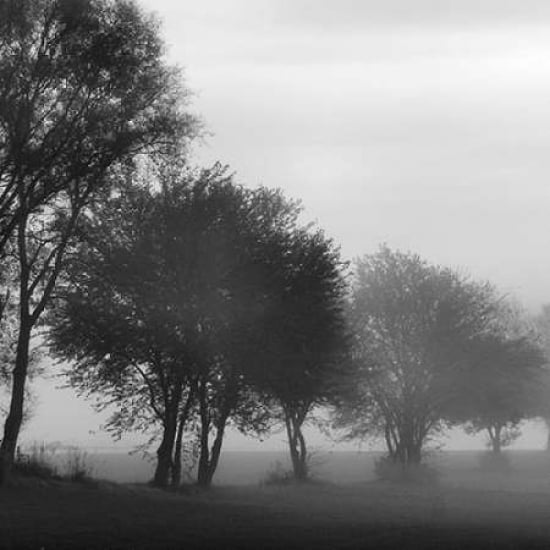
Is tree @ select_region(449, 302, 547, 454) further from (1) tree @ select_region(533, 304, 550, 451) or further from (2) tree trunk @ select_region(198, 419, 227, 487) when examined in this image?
(2) tree trunk @ select_region(198, 419, 227, 487)

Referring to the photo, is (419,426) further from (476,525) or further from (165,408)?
Answer: (476,525)

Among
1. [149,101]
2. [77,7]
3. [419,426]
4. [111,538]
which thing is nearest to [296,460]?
[419,426]

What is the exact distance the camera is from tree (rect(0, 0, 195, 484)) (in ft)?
115

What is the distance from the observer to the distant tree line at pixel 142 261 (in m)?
36.0

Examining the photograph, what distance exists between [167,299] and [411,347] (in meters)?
29.5

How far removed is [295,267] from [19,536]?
26.1 meters

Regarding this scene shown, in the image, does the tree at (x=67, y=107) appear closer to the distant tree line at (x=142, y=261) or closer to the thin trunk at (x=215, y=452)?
the distant tree line at (x=142, y=261)

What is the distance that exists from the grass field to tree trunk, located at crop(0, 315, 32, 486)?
1.16 metres

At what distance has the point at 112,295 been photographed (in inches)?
1769

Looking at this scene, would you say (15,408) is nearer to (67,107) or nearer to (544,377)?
(67,107)

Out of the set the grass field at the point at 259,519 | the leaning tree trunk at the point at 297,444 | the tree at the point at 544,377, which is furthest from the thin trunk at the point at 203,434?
the tree at the point at 544,377

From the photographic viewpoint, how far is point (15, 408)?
1454 inches

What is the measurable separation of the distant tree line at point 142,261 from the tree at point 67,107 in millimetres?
60

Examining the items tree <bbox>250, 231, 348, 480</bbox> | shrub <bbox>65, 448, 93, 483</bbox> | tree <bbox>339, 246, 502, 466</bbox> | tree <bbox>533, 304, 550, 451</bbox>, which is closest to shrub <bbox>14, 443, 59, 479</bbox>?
shrub <bbox>65, 448, 93, 483</bbox>
